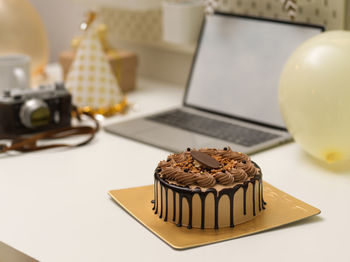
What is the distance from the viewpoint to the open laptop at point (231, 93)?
3.35 feet

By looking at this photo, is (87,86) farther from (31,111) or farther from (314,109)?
(314,109)

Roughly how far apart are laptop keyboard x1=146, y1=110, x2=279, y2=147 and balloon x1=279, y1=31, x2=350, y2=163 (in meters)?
0.14

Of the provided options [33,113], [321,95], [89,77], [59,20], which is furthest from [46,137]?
[59,20]

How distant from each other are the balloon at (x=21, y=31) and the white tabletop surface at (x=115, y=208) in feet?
1.52

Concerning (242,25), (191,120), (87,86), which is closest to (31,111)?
(87,86)

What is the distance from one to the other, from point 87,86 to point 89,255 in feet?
Answer: 2.01

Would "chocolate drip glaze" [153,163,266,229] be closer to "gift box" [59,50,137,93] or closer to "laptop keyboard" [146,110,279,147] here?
"laptop keyboard" [146,110,279,147]

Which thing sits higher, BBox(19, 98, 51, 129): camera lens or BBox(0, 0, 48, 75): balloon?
BBox(0, 0, 48, 75): balloon

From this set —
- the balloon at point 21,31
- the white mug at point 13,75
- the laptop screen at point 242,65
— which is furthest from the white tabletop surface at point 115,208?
the balloon at point 21,31

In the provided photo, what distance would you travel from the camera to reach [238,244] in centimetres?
66

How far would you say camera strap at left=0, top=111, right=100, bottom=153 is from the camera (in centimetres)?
99

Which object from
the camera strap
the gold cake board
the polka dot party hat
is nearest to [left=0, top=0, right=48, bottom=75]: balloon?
the polka dot party hat

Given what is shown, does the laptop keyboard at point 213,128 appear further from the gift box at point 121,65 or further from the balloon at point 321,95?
the gift box at point 121,65

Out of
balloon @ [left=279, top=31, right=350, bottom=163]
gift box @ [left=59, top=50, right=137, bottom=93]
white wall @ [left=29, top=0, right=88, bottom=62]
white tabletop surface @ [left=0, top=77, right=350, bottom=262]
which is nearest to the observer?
white tabletop surface @ [left=0, top=77, right=350, bottom=262]
